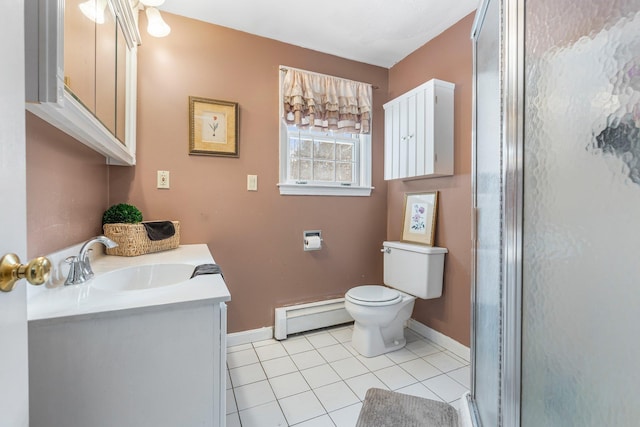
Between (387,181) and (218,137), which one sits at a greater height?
(218,137)

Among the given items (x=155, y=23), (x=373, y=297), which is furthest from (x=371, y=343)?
(x=155, y=23)

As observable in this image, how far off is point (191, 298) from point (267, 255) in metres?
1.36

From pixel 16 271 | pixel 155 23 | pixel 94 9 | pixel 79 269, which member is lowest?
pixel 79 269

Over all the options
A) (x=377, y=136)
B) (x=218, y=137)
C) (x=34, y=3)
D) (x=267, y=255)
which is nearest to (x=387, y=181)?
(x=377, y=136)

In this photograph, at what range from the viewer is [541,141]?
0.74 meters

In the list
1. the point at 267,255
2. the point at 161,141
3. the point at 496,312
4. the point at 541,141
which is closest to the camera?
the point at 541,141

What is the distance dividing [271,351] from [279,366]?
0.21 m

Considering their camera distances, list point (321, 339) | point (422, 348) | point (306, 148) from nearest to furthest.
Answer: point (422, 348)
point (321, 339)
point (306, 148)

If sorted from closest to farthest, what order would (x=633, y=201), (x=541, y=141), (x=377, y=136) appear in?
(x=633, y=201) → (x=541, y=141) → (x=377, y=136)

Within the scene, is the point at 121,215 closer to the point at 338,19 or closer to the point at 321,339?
the point at 321,339

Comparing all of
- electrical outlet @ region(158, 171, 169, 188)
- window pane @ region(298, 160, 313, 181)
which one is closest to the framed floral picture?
window pane @ region(298, 160, 313, 181)

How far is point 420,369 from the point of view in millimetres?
1764

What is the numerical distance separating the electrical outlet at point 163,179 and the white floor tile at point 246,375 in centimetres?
126

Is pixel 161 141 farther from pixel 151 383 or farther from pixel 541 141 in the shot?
pixel 541 141
